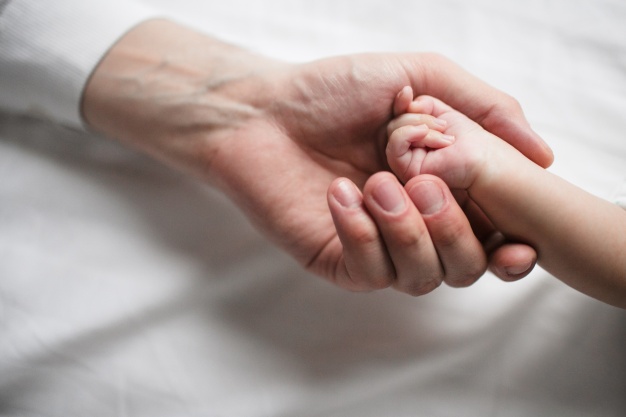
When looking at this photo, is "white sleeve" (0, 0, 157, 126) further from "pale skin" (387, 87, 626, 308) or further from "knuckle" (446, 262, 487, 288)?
"knuckle" (446, 262, 487, 288)

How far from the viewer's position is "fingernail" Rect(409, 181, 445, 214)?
58cm

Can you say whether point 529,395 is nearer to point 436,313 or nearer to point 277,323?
point 436,313

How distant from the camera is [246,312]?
71 cm

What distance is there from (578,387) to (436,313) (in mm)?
208

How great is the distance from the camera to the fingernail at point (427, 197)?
0.58 m

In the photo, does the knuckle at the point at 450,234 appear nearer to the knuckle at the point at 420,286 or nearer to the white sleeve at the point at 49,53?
the knuckle at the point at 420,286

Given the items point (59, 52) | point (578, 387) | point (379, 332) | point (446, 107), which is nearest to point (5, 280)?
point (59, 52)

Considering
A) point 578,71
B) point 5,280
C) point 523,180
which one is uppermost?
point 578,71

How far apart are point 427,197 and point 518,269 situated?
0.48ft

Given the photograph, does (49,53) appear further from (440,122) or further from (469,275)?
(469,275)

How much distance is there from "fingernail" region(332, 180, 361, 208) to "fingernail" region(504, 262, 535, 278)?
0.21 metres

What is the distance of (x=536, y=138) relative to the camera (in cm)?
66

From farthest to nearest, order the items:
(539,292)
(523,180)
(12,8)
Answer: (12,8), (539,292), (523,180)

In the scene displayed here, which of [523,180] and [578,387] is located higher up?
[523,180]
